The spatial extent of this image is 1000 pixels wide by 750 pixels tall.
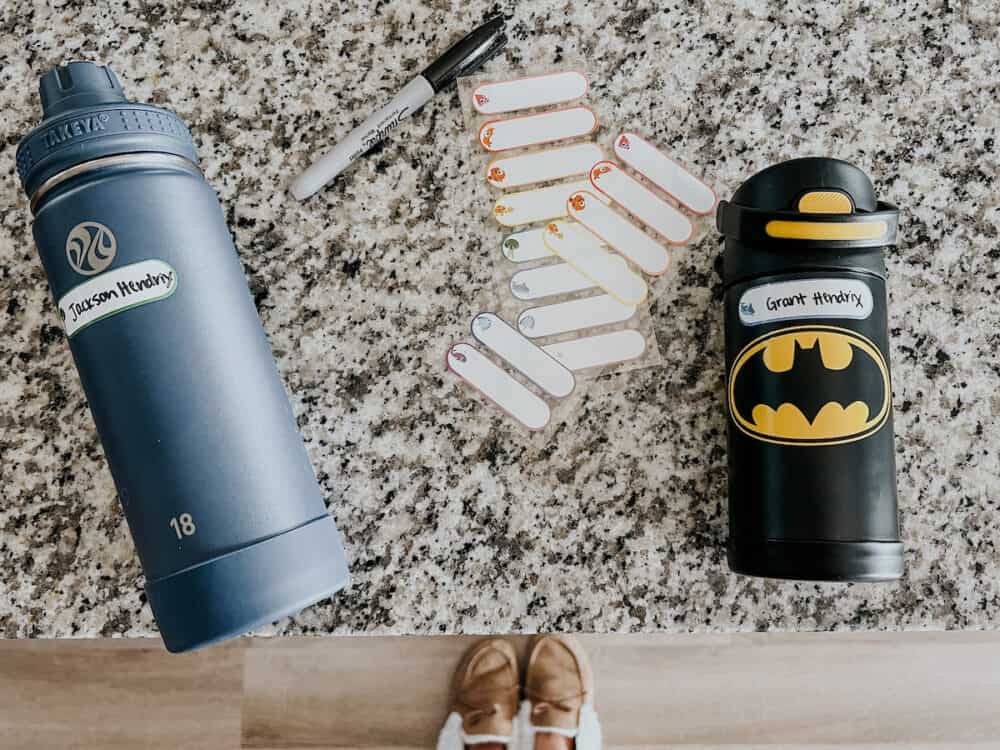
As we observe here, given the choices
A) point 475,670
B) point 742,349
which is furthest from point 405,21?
point 475,670

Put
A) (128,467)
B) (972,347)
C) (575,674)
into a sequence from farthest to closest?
(575,674), (972,347), (128,467)

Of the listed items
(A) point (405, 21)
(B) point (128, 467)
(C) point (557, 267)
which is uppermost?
(A) point (405, 21)

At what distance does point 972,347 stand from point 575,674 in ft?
2.20

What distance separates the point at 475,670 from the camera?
103cm

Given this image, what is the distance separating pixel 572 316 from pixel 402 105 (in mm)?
217

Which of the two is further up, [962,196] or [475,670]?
[962,196]

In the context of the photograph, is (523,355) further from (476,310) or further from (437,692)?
(437,692)

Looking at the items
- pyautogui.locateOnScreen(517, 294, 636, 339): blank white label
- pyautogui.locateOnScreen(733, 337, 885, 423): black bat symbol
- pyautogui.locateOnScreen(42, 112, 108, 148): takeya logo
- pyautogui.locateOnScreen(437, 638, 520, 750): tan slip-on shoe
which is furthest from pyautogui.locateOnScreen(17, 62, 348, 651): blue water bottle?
pyautogui.locateOnScreen(437, 638, 520, 750): tan slip-on shoe

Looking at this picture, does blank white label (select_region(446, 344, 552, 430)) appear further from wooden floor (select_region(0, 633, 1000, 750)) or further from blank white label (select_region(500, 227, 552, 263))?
wooden floor (select_region(0, 633, 1000, 750))

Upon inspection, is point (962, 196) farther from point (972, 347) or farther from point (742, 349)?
point (742, 349)

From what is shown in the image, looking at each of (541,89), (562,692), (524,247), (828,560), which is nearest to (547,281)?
(524,247)

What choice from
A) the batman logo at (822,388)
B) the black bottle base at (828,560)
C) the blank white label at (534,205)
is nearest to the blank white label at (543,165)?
the blank white label at (534,205)

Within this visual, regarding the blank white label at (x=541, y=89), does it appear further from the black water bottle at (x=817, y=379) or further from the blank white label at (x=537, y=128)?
the black water bottle at (x=817, y=379)

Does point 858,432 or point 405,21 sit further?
point 405,21
